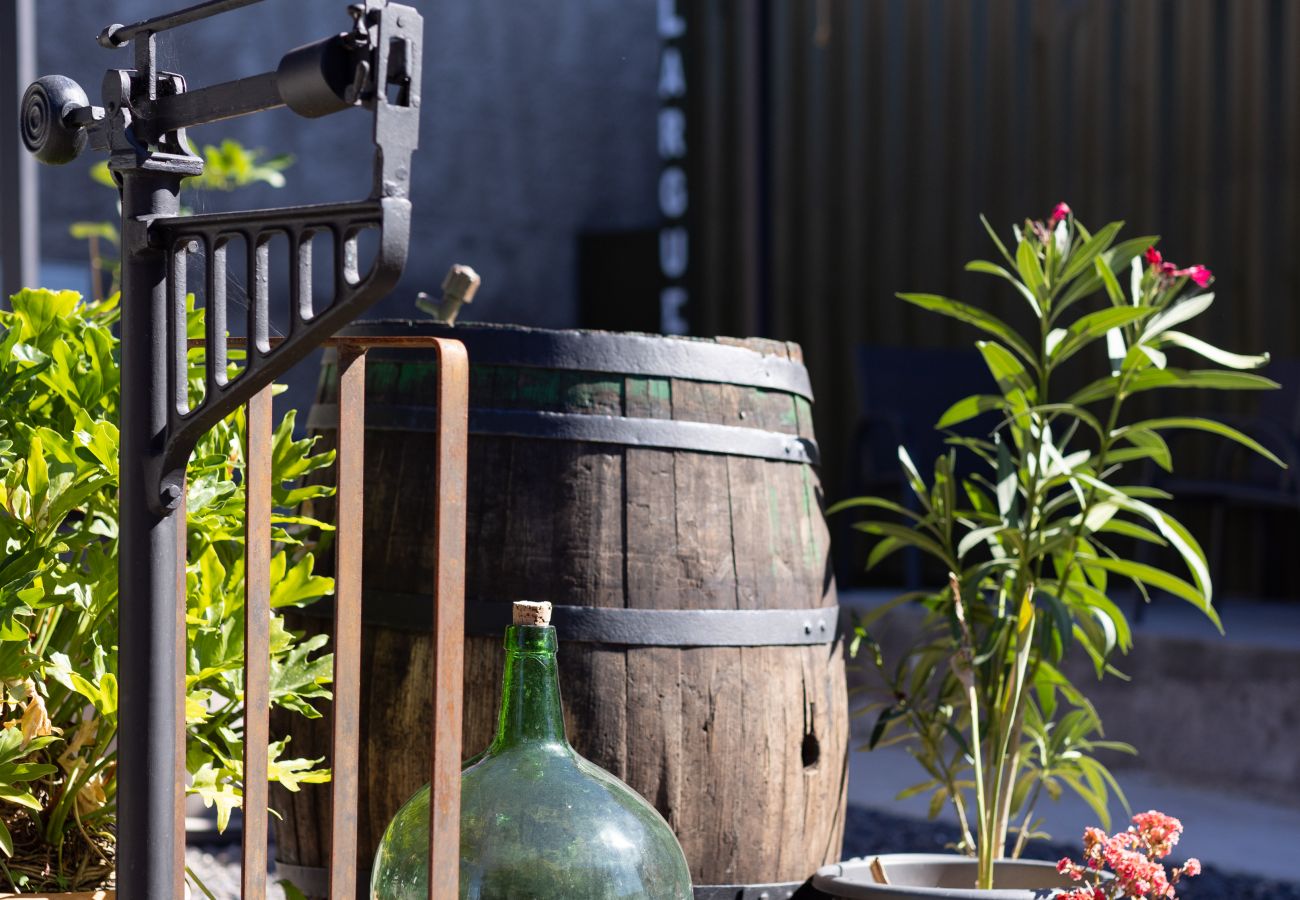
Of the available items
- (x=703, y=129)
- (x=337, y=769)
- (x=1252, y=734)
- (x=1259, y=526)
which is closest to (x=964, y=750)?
(x=337, y=769)

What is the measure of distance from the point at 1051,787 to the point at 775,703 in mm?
562

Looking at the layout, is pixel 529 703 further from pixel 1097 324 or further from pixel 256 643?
pixel 1097 324

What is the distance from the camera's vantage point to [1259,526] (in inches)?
204

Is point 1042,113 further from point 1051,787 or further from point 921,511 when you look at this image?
point 1051,787

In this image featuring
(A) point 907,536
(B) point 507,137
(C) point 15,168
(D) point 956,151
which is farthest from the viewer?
(B) point 507,137

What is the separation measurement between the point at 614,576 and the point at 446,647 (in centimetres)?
60

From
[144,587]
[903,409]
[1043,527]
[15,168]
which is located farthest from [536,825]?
[903,409]

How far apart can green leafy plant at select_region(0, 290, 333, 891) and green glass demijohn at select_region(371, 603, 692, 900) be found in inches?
6.5

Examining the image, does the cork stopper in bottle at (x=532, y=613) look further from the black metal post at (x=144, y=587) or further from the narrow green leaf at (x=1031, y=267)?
the narrow green leaf at (x=1031, y=267)

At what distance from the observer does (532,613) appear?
126 cm

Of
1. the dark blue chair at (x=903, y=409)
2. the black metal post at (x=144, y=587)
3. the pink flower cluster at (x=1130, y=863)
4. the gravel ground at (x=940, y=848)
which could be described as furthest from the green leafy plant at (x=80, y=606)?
the dark blue chair at (x=903, y=409)

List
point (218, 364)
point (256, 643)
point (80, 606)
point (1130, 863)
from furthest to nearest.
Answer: point (1130, 863)
point (80, 606)
point (256, 643)
point (218, 364)

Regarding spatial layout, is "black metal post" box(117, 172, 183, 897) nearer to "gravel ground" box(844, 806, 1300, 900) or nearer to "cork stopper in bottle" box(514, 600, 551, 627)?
"cork stopper in bottle" box(514, 600, 551, 627)

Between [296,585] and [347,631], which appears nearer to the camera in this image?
[347,631]
